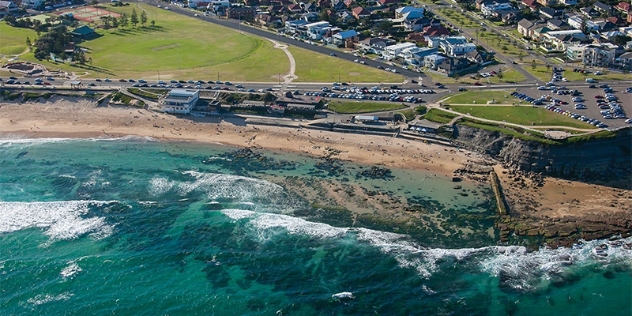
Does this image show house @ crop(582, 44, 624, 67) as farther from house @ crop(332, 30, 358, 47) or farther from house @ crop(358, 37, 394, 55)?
house @ crop(332, 30, 358, 47)

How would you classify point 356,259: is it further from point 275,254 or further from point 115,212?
point 115,212

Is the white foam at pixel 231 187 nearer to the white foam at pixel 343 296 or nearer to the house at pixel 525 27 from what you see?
the white foam at pixel 343 296

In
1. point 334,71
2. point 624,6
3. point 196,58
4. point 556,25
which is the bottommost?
point 196,58

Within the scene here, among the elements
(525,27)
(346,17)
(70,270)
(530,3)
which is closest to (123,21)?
(346,17)

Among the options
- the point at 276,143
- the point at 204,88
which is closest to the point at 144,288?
the point at 276,143

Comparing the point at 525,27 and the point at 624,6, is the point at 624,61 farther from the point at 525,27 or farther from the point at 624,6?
the point at 624,6

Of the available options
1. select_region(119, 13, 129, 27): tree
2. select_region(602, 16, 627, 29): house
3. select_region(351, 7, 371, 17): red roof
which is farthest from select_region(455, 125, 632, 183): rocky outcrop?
select_region(119, 13, 129, 27): tree

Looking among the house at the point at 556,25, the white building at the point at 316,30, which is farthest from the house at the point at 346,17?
the house at the point at 556,25
